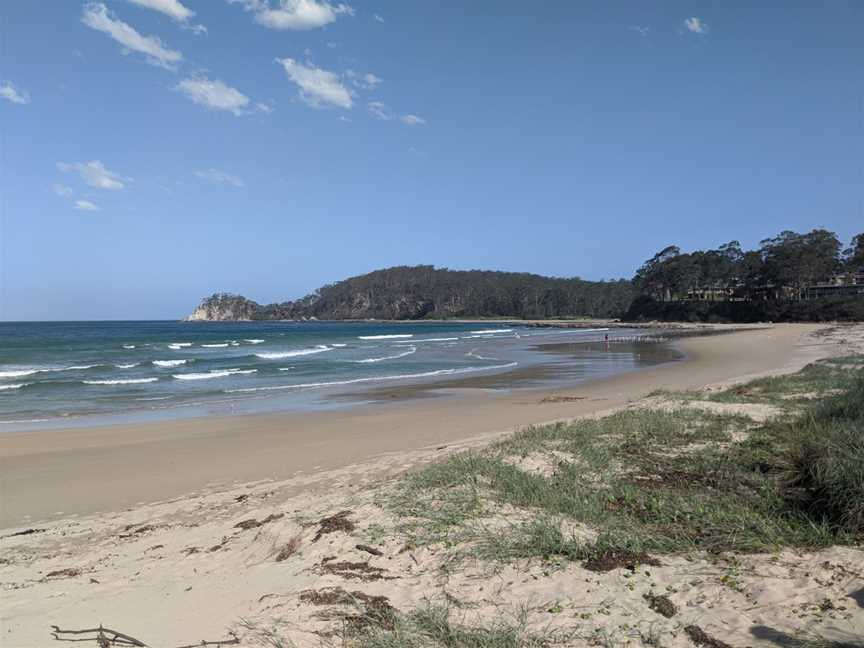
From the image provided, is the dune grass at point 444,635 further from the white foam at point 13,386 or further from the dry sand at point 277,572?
the white foam at point 13,386

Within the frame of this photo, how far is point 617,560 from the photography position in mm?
4477

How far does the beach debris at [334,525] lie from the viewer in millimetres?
5573

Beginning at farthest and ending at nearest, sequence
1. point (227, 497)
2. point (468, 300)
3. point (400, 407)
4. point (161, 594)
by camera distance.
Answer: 1. point (468, 300)
2. point (400, 407)
3. point (227, 497)
4. point (161, 594)

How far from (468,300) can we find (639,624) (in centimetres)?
18812

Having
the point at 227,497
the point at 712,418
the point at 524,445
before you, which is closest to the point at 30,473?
the point at 227,497

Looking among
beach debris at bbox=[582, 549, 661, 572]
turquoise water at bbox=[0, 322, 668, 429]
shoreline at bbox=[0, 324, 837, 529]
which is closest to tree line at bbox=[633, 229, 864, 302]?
turquoise water at bbox=[0, 322, 668, 429]

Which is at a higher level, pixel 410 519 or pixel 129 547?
pixel 410 519

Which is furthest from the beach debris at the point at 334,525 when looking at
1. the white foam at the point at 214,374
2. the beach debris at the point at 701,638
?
the white foam at the point at 214,374

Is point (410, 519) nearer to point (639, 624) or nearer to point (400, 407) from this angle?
point (639, 624)

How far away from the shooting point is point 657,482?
6.43 meters

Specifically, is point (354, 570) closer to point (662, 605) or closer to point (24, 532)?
point (662, 605)

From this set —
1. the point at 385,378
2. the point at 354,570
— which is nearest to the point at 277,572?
the point at 354,570

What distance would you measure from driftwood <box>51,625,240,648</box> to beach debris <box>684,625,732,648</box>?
2680 mm

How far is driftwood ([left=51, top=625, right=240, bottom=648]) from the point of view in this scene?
3547 millimetres
